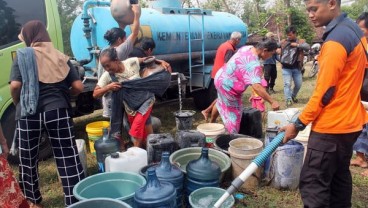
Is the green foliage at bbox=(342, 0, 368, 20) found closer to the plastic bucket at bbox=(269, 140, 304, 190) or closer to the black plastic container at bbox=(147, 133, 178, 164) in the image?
the plastic bucket at bbox=(269, 140, 304, 190)

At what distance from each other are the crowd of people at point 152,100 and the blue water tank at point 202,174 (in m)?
0.83

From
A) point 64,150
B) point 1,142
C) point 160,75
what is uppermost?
point 160,75

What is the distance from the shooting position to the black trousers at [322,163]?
2039mm

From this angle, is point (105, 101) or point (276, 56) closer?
point (105, 101)

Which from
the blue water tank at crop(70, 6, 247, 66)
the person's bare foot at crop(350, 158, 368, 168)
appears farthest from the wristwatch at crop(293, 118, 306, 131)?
the blue water tank at crop(70, 6, 247, 66)

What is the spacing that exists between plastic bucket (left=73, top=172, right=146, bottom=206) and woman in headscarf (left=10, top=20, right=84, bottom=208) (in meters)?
0.40

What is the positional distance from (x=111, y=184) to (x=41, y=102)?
93 cm

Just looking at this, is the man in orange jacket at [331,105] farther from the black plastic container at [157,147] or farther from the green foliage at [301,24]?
the green foliage at [301,24]

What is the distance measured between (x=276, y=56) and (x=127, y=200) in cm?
756

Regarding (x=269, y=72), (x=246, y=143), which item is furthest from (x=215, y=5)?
(x=246, y=143)

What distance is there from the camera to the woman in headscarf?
98.9 inches

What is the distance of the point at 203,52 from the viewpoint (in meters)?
6.36

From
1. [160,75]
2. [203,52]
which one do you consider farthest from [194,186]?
[203,52]

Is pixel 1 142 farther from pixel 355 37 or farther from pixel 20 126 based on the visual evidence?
pixel 355 37
